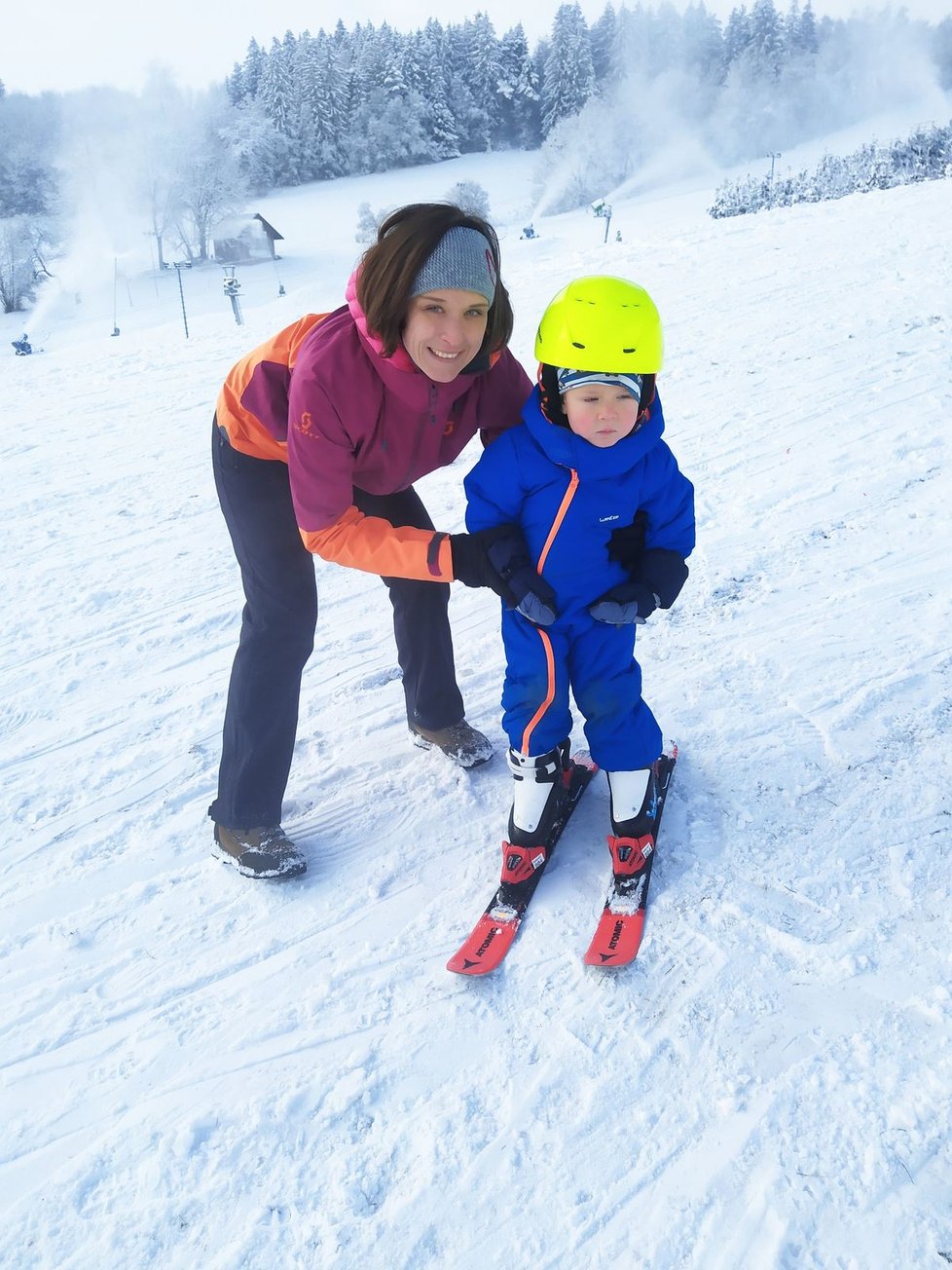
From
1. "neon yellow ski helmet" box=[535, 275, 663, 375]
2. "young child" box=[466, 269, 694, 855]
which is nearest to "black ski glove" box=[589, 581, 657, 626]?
"young child" box=[466, 269, 694, 855]

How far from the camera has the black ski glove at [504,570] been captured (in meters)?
2.00

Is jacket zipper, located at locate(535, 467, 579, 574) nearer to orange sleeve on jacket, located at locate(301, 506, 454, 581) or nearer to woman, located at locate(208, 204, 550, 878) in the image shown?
woman, located at locate(208, 204, 550, 878)

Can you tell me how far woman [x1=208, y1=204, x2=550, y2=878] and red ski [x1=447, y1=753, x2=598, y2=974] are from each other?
23.4 inches

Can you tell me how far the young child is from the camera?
1887 mm

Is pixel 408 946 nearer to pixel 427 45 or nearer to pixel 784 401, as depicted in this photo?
pixel 784 401

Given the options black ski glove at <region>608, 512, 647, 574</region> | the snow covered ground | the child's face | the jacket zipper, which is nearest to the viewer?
the snow covered ground

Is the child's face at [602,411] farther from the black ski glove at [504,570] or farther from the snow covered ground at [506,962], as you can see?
the snow covered ground at [506,962]

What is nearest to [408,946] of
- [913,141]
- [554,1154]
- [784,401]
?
[554,1154]

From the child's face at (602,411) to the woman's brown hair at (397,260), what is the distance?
1.47ft

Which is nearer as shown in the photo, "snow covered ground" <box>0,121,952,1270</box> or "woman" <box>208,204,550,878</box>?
Answer: "snow covered ground" <box>0,121,952,1270</box>

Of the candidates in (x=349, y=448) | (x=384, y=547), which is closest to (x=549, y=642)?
(x=384, y=547)

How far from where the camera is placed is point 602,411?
188 cm

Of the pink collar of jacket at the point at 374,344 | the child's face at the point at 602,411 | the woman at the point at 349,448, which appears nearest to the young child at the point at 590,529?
the child's face at the point at 602,411

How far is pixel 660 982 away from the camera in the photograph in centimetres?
190
